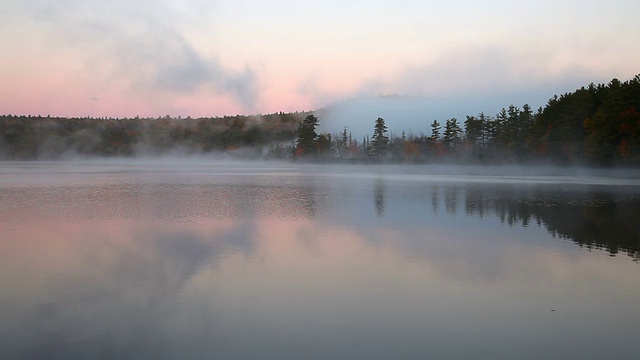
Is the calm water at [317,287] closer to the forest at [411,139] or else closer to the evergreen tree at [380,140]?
the forest at [411,139]

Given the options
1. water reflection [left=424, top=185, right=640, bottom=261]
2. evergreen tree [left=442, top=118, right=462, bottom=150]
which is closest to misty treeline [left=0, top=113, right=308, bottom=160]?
evergreen tree [left=442, top=118, right=462, bottom=150]

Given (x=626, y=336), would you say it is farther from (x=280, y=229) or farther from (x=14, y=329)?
(x=280, y=229)

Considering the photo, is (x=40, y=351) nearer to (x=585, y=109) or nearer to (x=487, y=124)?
(x=585, y=109)

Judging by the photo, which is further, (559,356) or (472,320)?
(472,320)

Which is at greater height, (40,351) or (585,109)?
(585,109)

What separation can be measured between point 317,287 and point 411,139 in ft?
469

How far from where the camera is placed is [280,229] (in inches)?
700


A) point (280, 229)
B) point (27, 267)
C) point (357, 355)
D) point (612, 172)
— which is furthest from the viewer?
point (612, 172)

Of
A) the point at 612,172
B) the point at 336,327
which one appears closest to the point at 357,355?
the point at 336,327

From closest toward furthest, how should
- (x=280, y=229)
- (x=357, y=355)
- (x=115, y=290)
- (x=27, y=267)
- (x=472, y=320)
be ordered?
(x=357, y=355)
(x=472, y=320)
(x=115, y=290)
(x=27, y=267)
(x=280, y=229)

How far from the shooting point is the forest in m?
57.2

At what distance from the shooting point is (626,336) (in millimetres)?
7754

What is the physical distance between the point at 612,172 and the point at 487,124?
4152cm

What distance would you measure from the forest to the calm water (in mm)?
42058
